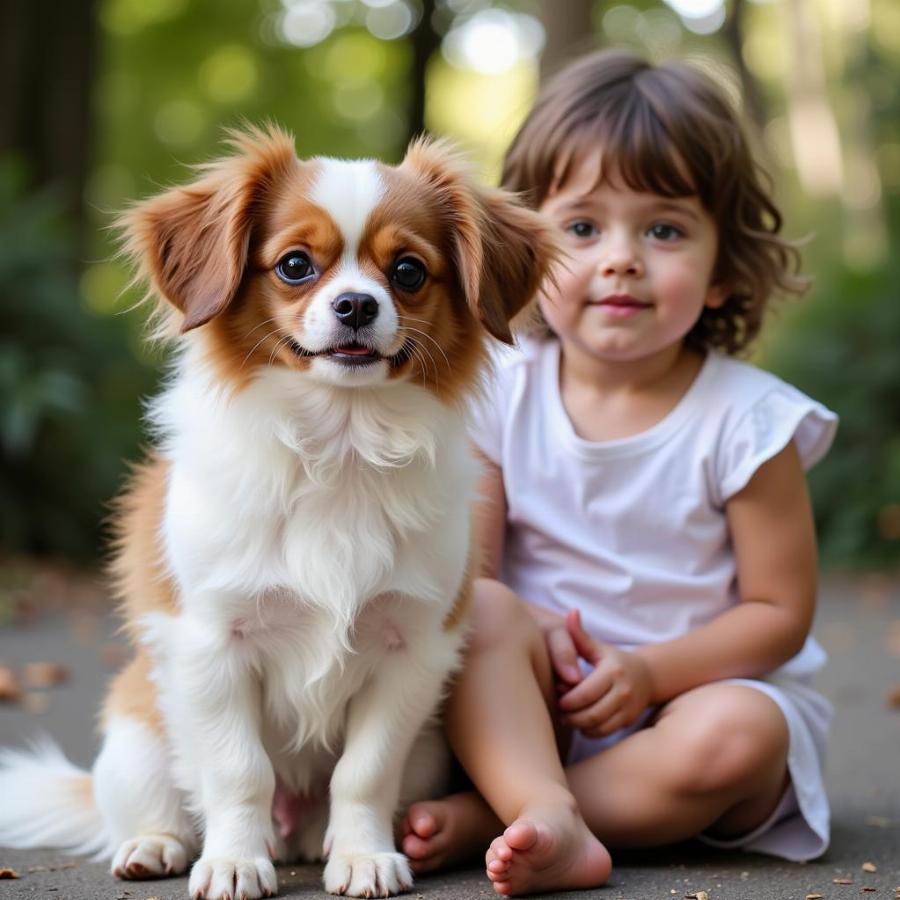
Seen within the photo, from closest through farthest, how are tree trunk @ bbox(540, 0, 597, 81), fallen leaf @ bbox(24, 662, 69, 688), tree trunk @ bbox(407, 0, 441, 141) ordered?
1. fallen leaf @ bbox(24, 662, 69, 688)
2. tree trunk @ bbox(540, 0, 597, 81)
3. tree trunk @ bbox(407, 0, 441, 141)

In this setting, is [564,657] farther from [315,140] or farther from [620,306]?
[315,140]

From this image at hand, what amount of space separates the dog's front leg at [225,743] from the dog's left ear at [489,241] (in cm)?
82

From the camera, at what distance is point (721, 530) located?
119 inches

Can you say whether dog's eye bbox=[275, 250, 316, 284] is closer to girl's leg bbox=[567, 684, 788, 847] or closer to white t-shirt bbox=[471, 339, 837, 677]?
white t-shirt bbox=[471, 339, 837, 677]

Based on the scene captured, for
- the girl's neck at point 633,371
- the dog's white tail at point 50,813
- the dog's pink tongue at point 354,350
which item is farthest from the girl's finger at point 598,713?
the dog's white tail at point 50,813

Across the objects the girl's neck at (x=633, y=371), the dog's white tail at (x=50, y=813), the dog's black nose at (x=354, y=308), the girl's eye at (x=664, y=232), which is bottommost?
the dog's white tail at (x=50, y=813)

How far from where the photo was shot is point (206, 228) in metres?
2.48

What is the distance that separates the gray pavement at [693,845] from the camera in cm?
241

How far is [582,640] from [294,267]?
1040 millimetres

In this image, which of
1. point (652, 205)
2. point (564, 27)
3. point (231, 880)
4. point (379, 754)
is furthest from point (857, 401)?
point (231, 880)

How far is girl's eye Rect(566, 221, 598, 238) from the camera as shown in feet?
10.2

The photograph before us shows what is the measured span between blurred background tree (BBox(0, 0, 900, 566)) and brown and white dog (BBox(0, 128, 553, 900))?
713 millimetres

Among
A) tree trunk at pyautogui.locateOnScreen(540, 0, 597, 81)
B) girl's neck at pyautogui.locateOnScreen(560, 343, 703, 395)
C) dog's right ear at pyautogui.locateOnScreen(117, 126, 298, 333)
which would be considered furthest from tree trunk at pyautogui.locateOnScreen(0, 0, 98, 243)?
dog's right ear at pyautogui.locateOnScreen(117, 126, 298, 333)

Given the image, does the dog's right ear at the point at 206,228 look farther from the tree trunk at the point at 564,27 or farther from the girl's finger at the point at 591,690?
the tree trunk at the point at 564,27
